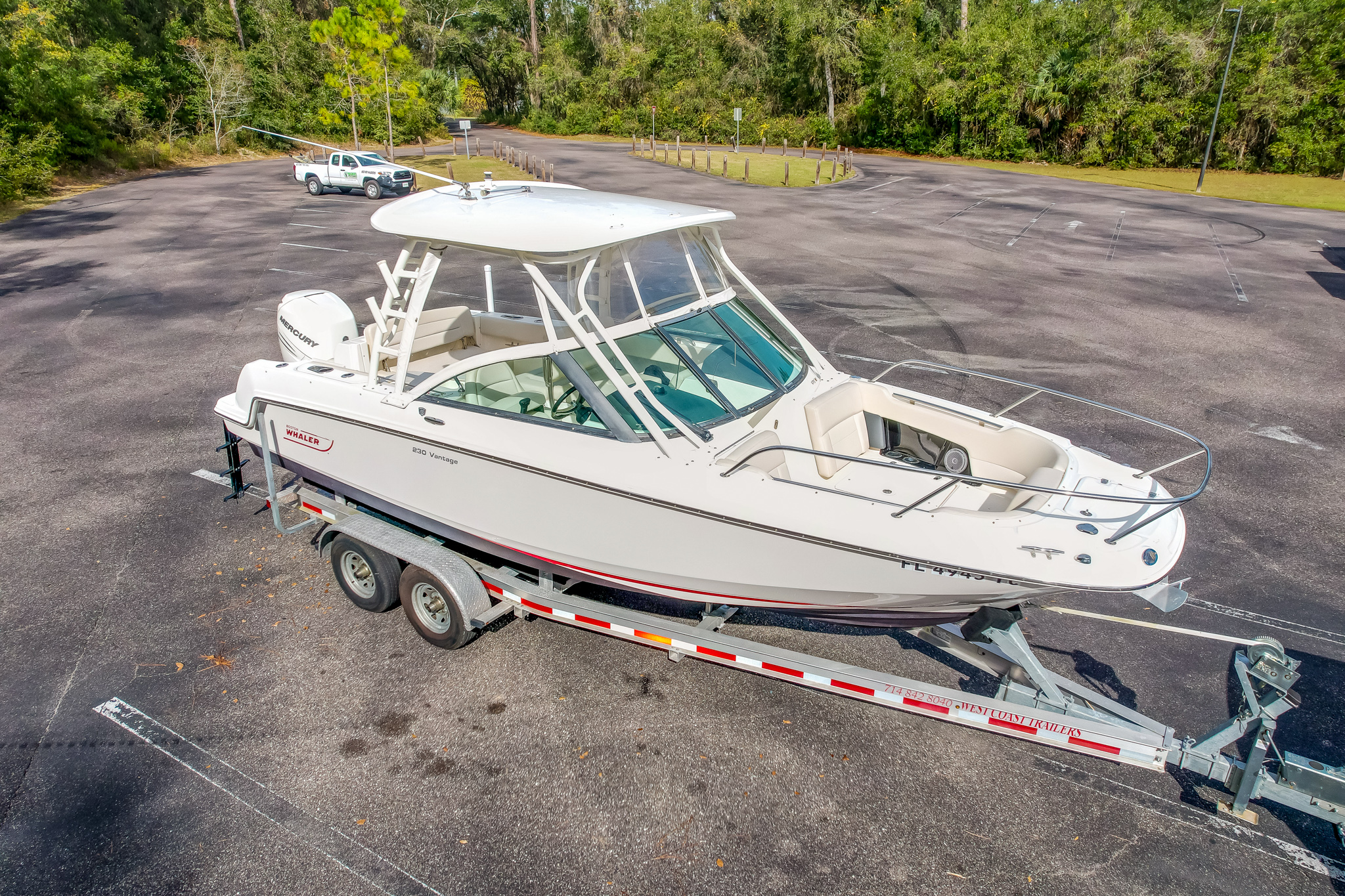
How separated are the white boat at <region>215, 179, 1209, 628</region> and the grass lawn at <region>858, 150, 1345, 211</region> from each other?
95.7ft

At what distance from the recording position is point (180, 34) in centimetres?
3959

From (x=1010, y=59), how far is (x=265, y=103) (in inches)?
1502

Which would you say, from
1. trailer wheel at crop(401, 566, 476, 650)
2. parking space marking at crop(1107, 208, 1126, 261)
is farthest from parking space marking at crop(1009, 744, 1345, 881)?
parking space marking at crop(1107, 208, 1126, 261)

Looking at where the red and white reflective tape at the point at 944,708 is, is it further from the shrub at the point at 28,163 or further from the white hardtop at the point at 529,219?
the shrub at the point at 28,163

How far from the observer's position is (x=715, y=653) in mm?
4477

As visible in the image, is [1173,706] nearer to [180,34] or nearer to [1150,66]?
[1150,66]

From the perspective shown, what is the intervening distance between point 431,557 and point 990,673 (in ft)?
11.4

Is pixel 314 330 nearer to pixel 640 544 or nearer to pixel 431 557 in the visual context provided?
pixel 431 557

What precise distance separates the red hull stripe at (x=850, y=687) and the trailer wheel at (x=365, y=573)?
2.98 m

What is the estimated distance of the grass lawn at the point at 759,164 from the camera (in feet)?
96.7

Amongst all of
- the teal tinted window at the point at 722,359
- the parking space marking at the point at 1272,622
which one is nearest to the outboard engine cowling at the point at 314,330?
the teal tinted window at the point at 722,359

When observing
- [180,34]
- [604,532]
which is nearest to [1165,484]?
[604,532]

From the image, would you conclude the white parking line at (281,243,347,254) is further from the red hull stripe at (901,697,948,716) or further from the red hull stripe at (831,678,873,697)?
the red hull stripe at (901,697,948,716)

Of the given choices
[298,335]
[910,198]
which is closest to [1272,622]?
[298,335]
